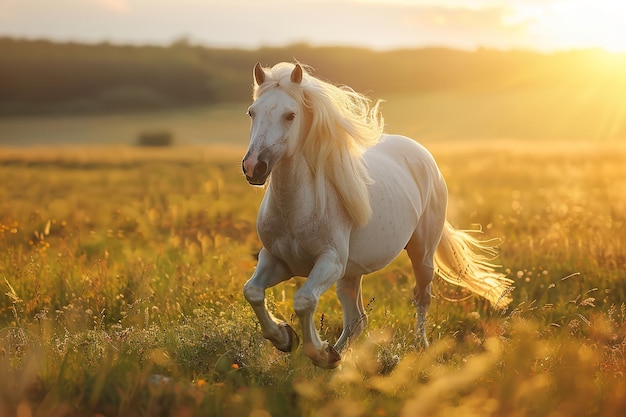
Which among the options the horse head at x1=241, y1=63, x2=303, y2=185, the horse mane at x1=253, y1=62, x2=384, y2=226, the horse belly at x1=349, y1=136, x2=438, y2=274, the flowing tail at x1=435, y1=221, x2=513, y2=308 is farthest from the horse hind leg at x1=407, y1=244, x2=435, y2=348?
the horse head at x1=241, y1=63, x2=303, y2=185

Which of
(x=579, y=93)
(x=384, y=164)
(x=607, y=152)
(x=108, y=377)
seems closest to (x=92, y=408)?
(x=108, y=377)

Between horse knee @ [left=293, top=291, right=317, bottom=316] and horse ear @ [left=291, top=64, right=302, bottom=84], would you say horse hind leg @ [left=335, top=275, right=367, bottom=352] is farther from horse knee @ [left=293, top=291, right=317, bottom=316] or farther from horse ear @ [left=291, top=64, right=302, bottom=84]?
horse ear @ [left=291, top=64, right=302, bottom=84]

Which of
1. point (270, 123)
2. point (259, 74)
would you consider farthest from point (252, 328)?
point (259, 74)

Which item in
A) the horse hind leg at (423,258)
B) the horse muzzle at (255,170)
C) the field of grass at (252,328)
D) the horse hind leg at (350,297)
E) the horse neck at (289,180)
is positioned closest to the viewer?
the field of grass at (252,328)

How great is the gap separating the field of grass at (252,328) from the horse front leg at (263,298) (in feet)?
0.58

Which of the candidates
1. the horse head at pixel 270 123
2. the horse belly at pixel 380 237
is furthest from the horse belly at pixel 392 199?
the horse head at pixel 270 123

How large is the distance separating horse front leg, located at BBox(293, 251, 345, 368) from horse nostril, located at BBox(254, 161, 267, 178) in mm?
808

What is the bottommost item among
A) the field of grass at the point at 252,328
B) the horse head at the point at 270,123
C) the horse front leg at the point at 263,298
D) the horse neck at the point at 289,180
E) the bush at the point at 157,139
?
the bush at the point at 157,139

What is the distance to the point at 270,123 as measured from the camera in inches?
190

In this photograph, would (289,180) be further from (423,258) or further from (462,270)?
(462,270)

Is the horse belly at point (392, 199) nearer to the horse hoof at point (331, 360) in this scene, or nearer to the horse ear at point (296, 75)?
the horse hoof at point (331, 360)

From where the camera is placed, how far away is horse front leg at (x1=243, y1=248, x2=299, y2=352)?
16.8ft

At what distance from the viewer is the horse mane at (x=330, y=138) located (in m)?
5.12

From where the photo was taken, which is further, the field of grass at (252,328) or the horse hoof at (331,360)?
the horse hoof at (331,360)
